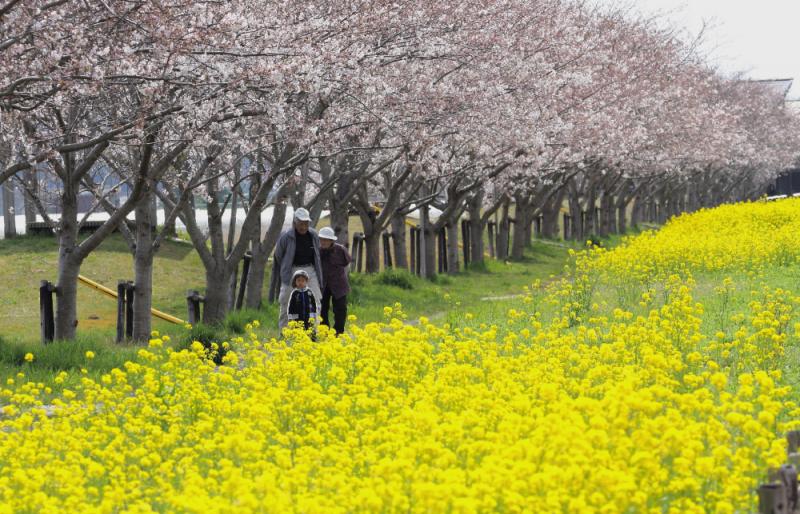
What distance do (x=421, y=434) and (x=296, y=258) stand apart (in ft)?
28.0

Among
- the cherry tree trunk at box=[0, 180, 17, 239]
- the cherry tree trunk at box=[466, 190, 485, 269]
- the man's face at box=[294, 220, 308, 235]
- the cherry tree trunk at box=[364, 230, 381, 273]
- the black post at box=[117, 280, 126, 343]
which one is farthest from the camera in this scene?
the cherry tree trunk at box=[466, 190, 485, 269]

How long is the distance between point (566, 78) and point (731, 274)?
19.4 feet

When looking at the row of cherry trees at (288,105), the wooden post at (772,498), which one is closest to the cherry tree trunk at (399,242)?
the row of cherry trees at (288,105)

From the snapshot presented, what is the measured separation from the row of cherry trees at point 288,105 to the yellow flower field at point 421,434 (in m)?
3.31

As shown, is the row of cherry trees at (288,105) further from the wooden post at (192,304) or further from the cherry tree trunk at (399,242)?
the wooden post at (192,304)

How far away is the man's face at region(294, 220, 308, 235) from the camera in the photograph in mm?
15629

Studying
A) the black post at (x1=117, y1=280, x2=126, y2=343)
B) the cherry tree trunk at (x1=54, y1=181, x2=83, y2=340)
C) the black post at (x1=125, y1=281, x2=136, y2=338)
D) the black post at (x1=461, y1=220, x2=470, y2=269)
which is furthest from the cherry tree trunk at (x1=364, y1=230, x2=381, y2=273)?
the cherry tree trunk at (x1=54, y1=181, x2=83, y2=340)

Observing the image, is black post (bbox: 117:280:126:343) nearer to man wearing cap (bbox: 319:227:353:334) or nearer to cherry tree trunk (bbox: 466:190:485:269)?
man wearing cap (bbox: 319:227:353:334)

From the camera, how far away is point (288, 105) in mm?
17266

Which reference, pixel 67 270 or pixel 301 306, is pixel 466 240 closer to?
pixel 67 270

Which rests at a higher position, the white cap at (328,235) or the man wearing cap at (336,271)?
the white cap at (328,235)

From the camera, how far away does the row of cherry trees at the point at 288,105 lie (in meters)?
12.9

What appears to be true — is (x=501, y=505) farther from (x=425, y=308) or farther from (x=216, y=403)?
(x=425, y=308)

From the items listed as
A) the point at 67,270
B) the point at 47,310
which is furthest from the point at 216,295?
the point at 67,270
